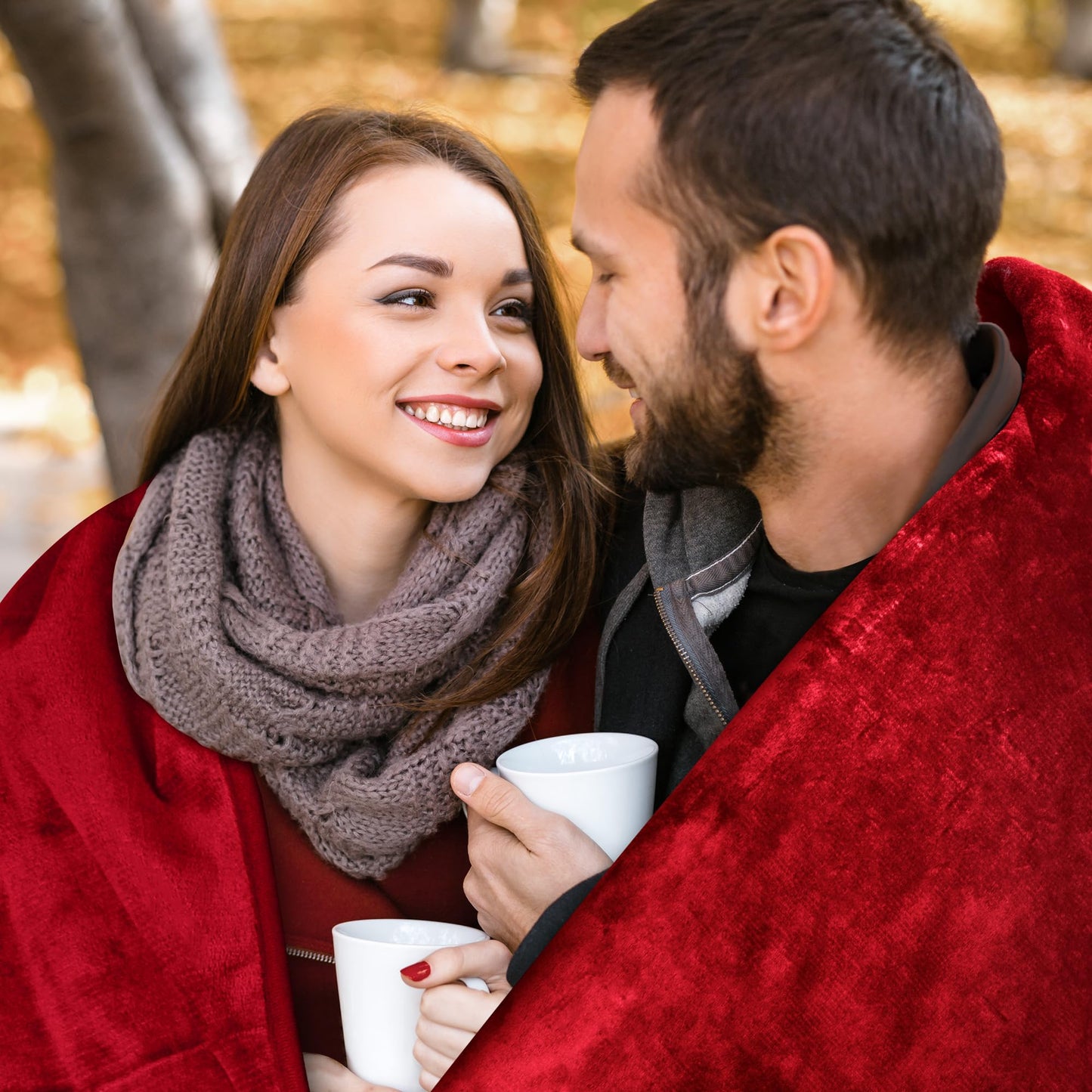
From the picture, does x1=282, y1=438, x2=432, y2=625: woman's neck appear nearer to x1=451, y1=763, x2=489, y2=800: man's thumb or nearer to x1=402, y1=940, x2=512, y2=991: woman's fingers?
x1=451, y1=763, x2=489, y2=800: man's thumb

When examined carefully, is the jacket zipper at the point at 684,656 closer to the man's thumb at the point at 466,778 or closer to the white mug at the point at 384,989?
the man's thumb at the point at 466,778

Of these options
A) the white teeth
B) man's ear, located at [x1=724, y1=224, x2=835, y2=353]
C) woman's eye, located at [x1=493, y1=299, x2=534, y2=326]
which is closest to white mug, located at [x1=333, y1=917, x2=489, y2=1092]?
the white teeth

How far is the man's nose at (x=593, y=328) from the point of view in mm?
2027

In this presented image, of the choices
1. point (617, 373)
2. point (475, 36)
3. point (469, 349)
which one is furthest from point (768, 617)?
point (475, 36)

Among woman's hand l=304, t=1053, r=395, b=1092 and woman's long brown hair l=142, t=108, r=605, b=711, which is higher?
woman's long brown hair l=142, t=108, r=605, b=711

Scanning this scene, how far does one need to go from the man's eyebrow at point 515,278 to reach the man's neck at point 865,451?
0.62 m

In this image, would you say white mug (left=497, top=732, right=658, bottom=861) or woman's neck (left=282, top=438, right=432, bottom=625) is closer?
white mug (left=497, top=732, right=658, bottom=861)

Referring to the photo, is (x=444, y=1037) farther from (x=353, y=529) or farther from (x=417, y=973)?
(x=353, y=529)

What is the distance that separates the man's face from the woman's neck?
2.06ft

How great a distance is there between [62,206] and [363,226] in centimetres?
153

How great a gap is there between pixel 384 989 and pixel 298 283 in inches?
49.0

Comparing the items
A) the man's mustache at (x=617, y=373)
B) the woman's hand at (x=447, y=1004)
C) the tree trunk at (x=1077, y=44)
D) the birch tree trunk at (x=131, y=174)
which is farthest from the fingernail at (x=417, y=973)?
the tree trunk at (x=1077, y=44)

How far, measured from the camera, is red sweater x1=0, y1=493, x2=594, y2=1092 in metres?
1.98

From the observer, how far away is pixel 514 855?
186 cm
